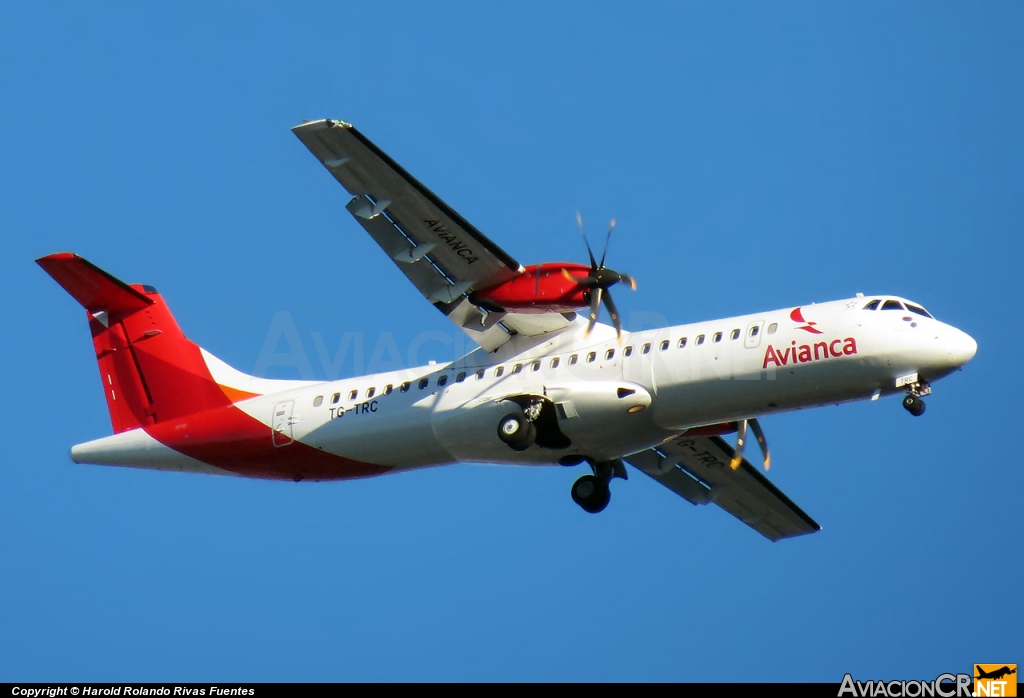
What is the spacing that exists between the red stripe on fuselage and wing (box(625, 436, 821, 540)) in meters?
4.28

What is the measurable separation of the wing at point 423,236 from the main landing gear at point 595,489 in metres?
2.08

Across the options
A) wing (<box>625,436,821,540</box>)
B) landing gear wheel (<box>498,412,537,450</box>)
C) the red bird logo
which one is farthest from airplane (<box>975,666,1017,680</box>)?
landing gear wheel (<box>498,412,537,450</box>)


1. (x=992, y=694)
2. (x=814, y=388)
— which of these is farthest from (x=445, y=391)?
(x=992, y=694)

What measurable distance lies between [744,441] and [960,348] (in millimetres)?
3720

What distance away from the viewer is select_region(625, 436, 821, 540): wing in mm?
21734

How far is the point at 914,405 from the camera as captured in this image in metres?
17.6

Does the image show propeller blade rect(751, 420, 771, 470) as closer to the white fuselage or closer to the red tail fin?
the white fuselage

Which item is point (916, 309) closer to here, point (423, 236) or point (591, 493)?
point (591, 493)

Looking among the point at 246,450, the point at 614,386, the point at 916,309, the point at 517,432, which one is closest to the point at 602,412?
the point at 614,386

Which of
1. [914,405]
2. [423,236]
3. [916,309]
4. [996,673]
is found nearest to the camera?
[914,405]

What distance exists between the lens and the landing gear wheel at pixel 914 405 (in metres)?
17.5

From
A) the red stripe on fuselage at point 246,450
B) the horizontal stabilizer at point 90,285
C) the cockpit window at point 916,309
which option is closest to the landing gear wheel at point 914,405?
the cockpit window at point 916,309

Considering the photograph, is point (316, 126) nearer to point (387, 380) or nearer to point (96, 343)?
point (387, 380)

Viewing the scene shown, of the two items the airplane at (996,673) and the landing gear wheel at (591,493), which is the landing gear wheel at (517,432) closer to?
the landing gear wheel at (591,493)
